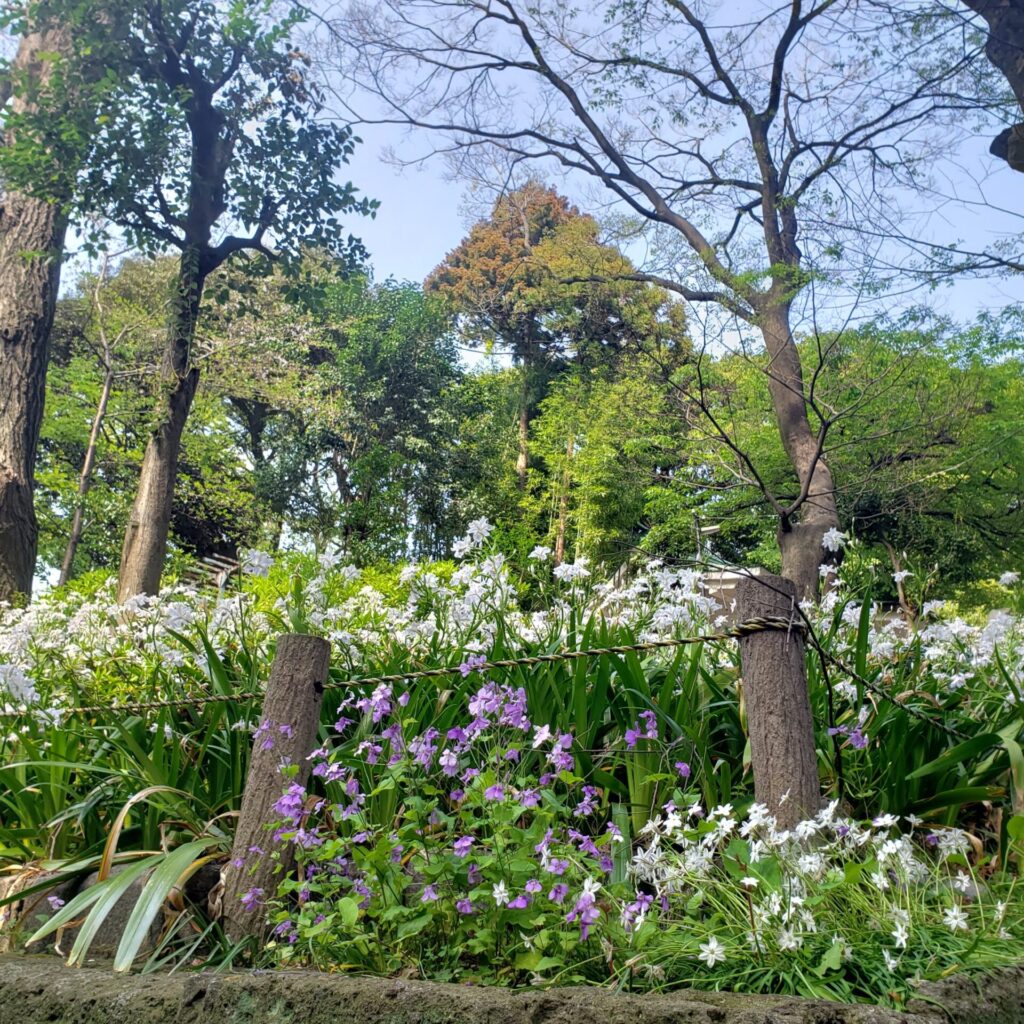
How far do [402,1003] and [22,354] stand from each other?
8216 mm

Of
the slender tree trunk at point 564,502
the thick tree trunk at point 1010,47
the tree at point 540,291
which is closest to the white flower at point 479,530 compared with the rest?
the thick tree trunk at point 1010,47

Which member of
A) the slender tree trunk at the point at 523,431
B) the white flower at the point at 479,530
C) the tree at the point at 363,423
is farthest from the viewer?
the slender tree trunk at the point at 523,431

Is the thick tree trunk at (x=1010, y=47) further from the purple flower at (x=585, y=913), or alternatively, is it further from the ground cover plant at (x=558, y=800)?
the purple flower at (x=585, y=913)

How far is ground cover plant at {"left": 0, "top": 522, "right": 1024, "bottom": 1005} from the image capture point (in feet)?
6.05

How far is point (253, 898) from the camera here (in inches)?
91.3

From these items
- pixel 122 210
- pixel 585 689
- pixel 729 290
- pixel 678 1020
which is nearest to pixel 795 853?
pixel 678 1020

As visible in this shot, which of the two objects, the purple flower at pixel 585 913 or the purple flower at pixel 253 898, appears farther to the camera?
the purple flower at pixel 253 898

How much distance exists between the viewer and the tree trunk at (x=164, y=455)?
8.91m

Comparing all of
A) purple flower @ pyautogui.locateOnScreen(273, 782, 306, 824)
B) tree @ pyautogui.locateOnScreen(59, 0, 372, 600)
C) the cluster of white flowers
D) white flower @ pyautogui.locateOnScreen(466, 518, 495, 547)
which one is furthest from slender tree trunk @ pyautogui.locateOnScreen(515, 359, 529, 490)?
the cluster of white flowers

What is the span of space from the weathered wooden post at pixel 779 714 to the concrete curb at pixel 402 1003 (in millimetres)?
677

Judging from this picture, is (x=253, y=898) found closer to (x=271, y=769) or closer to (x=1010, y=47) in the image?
(x=271, y=769)

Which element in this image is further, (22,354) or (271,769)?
(22,354)

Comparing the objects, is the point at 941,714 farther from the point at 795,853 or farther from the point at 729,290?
the point at 729,290

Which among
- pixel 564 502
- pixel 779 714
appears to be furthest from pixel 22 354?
pixel 564 502
